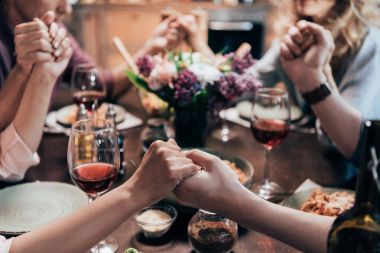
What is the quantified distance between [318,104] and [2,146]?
95 cm

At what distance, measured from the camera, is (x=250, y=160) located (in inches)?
55.9

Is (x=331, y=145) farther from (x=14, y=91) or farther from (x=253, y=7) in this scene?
(x=253, y=7)

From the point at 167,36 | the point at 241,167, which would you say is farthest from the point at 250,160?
the point at 167,36

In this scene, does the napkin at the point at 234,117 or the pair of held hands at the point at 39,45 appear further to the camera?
the napkin at the point at 234,117

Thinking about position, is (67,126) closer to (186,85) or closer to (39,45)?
(39,45)

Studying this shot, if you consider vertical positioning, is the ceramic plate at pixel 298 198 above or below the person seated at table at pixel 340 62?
below

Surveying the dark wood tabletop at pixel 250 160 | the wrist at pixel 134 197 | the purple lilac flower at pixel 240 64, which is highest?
the purple lilac flower at pixel 240 64

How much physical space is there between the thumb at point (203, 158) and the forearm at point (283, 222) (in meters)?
0.09

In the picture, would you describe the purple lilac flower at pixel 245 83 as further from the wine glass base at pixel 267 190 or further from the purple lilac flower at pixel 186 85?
the wine glass base at pixel 267 190

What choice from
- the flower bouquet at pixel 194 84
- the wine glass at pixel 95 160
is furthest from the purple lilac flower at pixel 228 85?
the wine glass at pixel 95 160

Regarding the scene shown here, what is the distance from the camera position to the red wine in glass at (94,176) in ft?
3.15

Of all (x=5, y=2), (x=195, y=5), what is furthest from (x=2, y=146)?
(x=195, y=5)

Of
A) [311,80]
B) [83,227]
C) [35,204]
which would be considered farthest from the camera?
[311,80]

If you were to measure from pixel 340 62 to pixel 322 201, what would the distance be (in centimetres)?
83
